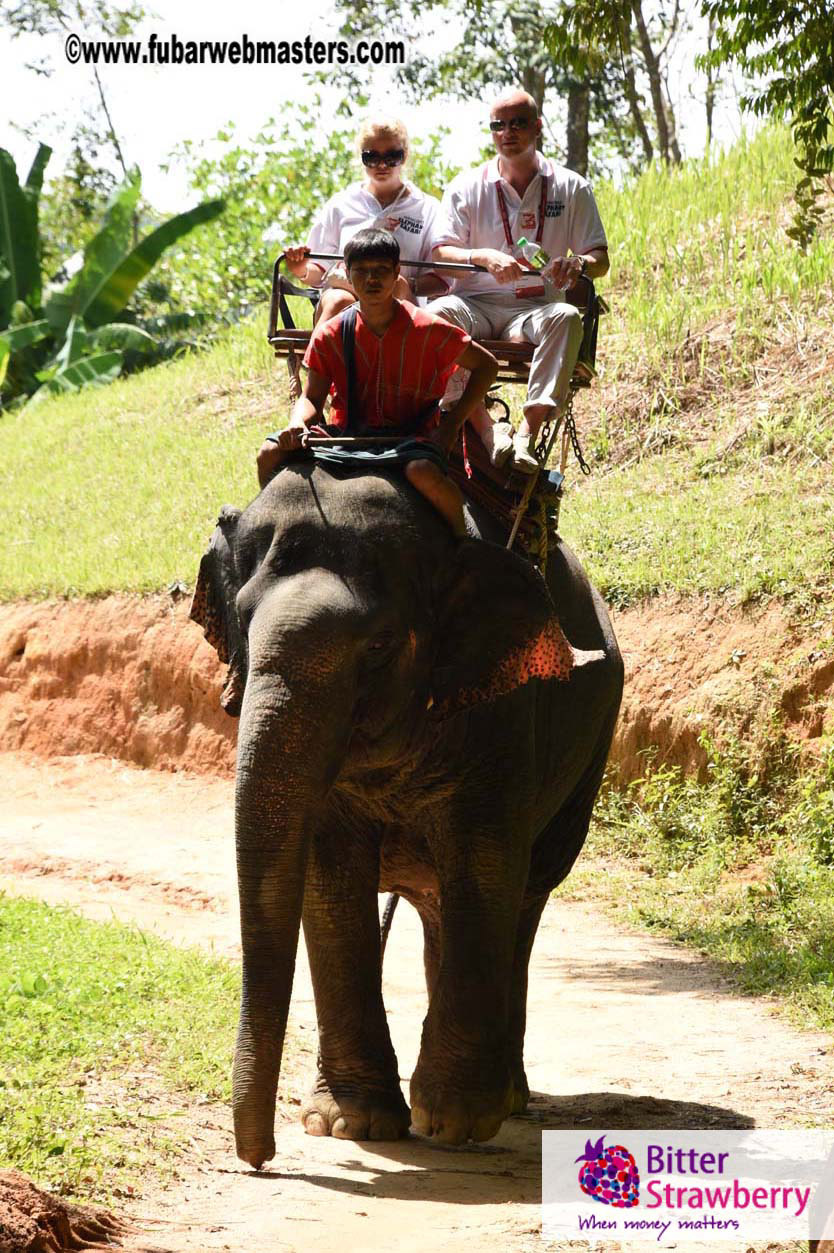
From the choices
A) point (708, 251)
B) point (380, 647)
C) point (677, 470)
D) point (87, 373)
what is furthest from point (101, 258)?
point (380, 647)

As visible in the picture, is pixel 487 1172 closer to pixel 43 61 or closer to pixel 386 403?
pixel 386 403

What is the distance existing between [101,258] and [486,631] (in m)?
18.3

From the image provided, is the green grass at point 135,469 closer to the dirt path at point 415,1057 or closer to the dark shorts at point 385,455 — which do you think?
the dirt path at point 415,1057

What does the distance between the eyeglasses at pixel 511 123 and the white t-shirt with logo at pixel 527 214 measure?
129 millimetres

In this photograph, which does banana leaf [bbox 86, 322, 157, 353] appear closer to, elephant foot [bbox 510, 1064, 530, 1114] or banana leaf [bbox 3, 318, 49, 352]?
banana leaf [bbox 3, 318, 49, 352]

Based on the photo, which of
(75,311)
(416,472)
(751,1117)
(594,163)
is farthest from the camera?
(594,163)

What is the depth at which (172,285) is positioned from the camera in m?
28.8

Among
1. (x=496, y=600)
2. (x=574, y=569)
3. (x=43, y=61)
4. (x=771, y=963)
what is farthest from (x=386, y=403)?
(x=43, y=61)

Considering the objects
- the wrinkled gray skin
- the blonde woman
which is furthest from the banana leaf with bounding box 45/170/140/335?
the wrinkled gray skin

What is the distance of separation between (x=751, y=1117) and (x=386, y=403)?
2544mm

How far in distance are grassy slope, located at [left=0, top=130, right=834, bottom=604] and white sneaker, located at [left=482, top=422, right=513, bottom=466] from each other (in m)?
4.63

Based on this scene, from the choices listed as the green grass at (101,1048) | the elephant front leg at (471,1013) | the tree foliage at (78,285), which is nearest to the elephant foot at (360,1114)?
the elephant front leg at (471,1013)

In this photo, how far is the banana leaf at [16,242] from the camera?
21.6m

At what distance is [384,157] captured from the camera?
6305 mm
